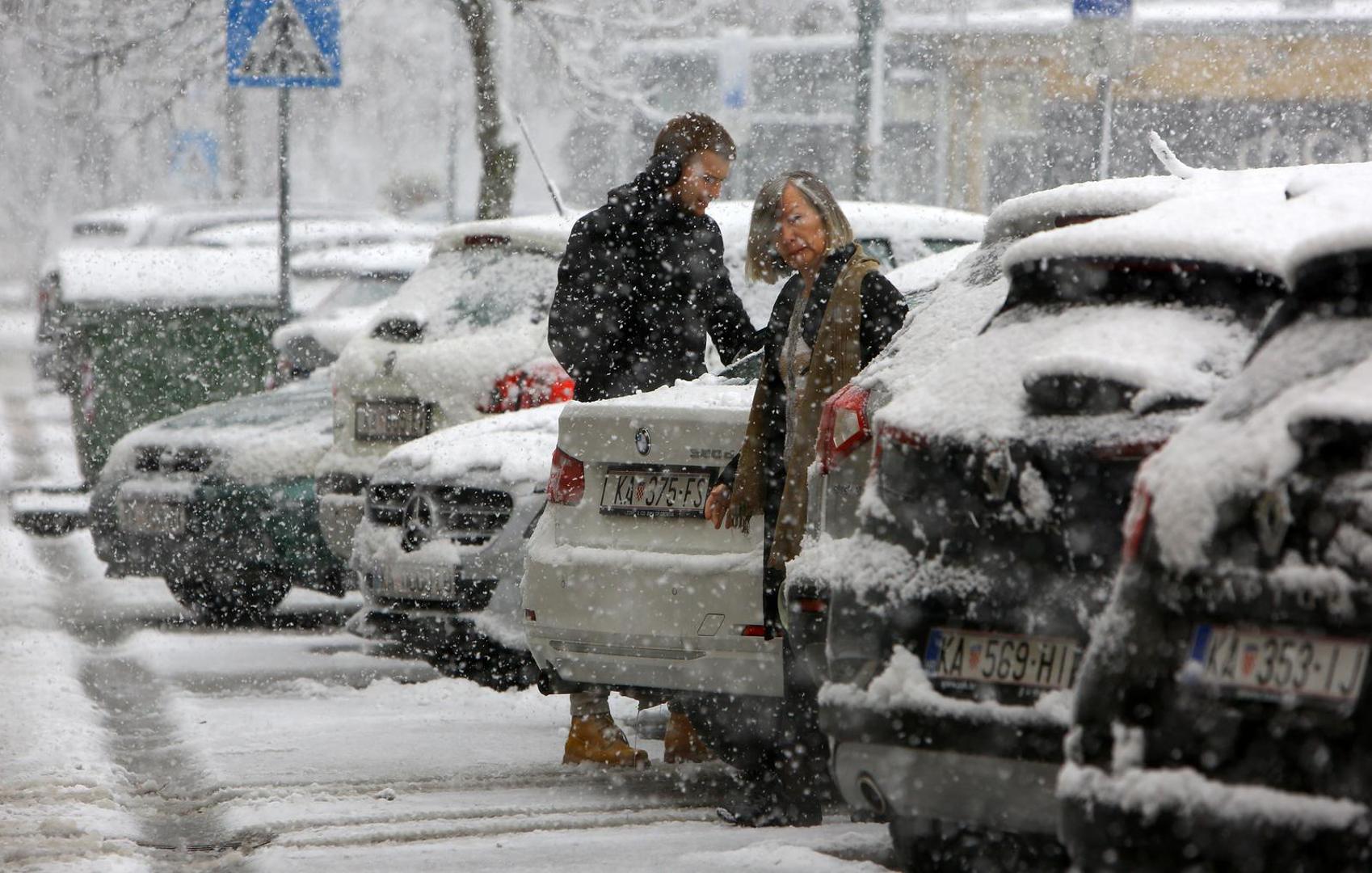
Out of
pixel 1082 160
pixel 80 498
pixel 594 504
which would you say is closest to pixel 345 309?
pixel 80 498

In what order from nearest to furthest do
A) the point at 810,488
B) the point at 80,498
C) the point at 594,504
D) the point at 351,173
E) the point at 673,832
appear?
the point at 810,488
the point at 673,832
the point at 594,504
the point at 80,498
the point at 351,173

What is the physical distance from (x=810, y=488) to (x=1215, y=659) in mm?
2177

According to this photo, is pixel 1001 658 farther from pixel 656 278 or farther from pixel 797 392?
pixel 656 278

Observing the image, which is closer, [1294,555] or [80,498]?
[1294,555]

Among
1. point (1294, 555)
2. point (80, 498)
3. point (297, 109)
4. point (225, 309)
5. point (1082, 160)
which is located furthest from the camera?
point (297, 109)

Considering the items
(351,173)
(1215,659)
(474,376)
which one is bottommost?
(351,173)

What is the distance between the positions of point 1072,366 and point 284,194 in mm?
9899

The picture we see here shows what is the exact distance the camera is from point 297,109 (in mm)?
40719

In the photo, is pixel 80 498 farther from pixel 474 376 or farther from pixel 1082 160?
pixel 1082 160

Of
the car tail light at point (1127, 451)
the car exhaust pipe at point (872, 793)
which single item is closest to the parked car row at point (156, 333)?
the car exhaust pipe at point (872, 793)

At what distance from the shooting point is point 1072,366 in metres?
3.99

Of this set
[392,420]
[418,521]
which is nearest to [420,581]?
[418,521]

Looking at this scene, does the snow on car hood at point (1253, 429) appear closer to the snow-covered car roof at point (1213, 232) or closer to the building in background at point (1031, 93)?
the snow-covered car roof at point (1213, 232)

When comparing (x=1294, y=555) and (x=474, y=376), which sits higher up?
(x=1294, y=555)
